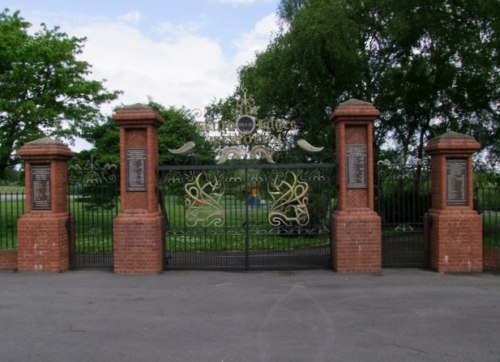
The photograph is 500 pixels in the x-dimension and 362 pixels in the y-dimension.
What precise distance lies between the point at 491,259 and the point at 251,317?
19.8 feet

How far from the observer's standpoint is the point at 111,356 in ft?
17.8

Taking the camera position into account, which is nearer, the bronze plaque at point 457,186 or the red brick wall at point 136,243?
the red brick wall at point 136,243

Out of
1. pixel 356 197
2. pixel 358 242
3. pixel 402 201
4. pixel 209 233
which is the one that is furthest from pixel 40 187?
pixel 402 201

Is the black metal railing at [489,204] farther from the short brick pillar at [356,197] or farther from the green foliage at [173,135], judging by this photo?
the green foliage at [173,135]

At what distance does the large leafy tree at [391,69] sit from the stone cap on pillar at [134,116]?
7.84m

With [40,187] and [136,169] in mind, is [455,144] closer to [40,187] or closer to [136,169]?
[136,169]

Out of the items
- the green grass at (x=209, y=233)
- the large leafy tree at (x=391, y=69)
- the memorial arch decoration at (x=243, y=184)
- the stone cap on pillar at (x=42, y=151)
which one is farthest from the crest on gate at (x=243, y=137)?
the large leafy tree at (x=391, y=69)

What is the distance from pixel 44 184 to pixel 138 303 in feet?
13.4

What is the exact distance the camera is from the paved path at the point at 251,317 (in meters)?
5.54

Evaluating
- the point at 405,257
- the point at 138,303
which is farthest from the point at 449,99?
the point at 138,303

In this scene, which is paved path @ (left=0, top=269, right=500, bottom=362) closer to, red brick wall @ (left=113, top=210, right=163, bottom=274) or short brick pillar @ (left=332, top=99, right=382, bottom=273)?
red brick wall @ (left=113, top=210, right=163, bottom=274)

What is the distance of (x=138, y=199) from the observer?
33.3 feet

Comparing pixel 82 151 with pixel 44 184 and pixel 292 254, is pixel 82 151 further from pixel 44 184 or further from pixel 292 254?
pixel 292 254

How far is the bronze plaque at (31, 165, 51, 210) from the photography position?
1032cm
